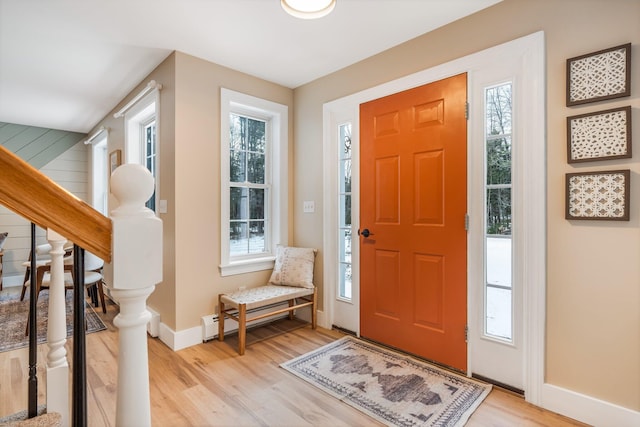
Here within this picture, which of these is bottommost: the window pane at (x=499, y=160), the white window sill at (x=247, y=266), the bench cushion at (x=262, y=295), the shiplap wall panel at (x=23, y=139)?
the bench cushion at (x=262, y=295)

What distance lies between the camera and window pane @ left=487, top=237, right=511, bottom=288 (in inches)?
83.1

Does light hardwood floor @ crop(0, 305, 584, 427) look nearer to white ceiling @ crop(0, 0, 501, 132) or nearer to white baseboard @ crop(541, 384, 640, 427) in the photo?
white baseboard @ crop(541, 384, 640, 427)

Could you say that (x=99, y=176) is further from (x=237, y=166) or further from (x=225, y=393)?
(x=225, y=393)

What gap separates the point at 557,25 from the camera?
6.15 ft

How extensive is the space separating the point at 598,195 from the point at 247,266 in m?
2.73

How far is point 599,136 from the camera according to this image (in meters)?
1.74

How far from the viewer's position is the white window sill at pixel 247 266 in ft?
9.98

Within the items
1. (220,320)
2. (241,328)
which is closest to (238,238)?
(220,320)

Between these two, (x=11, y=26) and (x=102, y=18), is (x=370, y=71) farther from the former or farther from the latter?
(x=11, y=26)

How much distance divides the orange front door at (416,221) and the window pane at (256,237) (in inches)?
45.6

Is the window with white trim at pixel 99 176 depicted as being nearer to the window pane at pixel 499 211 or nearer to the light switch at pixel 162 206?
the light switch at pixel 162 206

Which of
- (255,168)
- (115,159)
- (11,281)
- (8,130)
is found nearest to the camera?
(255,168)

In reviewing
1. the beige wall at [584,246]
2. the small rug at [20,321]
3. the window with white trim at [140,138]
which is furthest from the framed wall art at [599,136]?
the small rug at [20,321]

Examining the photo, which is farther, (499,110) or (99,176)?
(99,176)
